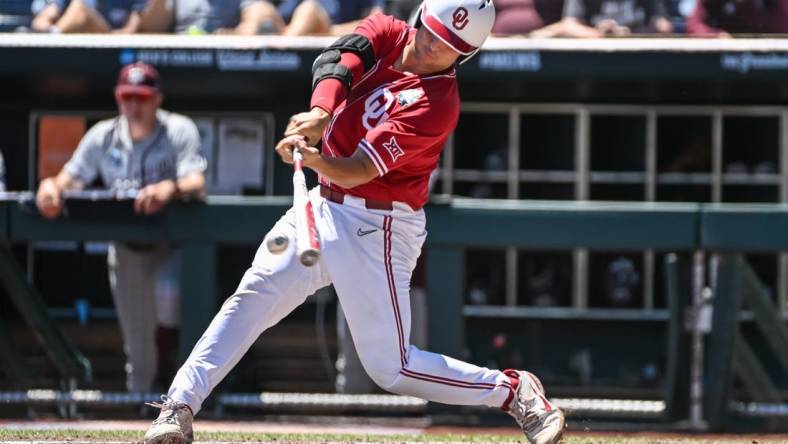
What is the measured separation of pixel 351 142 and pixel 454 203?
8.45ft

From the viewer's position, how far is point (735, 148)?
369 inches

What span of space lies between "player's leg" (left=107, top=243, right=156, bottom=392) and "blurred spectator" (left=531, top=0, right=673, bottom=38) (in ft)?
10.1

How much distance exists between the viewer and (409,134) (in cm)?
415

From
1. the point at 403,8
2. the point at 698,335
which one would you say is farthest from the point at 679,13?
the point at 698,335

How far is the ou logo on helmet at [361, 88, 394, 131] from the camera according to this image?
4258 mm

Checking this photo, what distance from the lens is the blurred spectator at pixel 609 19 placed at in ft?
27.9

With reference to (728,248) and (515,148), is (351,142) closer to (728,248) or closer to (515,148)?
(728,248)

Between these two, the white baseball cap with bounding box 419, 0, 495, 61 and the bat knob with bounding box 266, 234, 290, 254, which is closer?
the bat knob with bounding box 266, 234, 290, 254

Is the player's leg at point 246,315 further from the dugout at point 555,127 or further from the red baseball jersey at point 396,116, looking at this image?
the dugout at point 555,127

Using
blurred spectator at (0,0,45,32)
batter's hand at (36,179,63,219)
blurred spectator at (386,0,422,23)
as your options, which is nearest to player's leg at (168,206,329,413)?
batter's hand at (36,179,63,219)

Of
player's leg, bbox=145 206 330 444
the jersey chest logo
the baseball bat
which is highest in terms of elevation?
the jersey chest logo

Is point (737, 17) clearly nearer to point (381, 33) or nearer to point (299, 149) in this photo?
point (381, 33)

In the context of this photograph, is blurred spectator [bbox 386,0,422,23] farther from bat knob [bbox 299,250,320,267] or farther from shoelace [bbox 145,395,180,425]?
bat knob [bbox 299,250,320,267]

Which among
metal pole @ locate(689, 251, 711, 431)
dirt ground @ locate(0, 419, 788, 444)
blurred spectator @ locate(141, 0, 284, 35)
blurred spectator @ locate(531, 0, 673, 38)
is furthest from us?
blurred spectator @ locate(141, 0, 284, 35)
